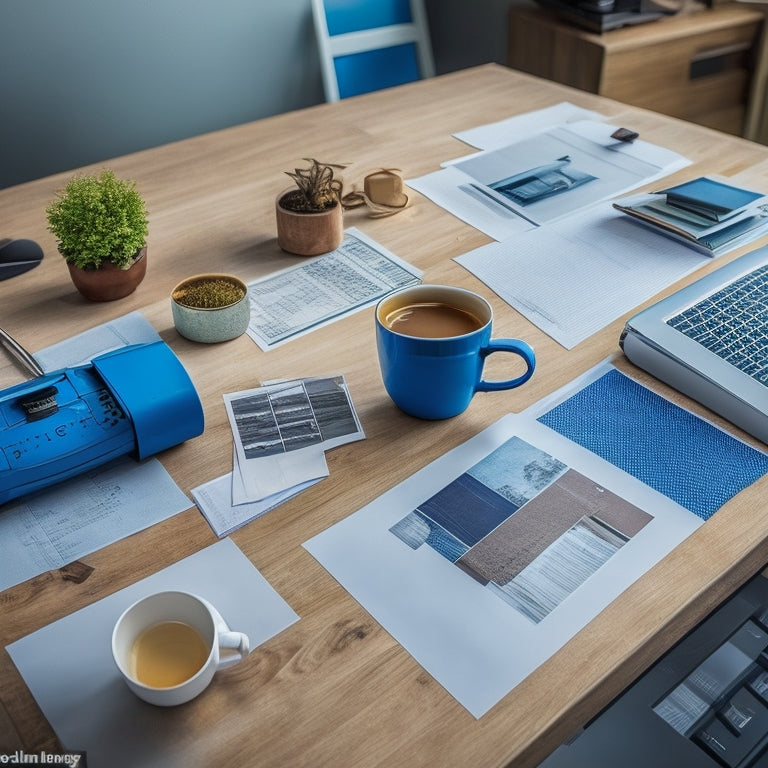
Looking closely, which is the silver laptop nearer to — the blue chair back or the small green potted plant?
the small green potted plant

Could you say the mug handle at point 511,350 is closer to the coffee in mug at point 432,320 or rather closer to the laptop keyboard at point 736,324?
the coffee in mug at point 432,320

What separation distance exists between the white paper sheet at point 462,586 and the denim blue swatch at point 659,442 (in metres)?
0.02

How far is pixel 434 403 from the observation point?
79cm

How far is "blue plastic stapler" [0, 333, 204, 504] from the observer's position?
707 mm

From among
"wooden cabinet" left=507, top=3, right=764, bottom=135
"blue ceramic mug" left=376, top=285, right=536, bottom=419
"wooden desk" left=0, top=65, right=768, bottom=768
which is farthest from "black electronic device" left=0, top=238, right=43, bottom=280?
"wooden cabinet" left=507, top=3, right=764, bottom=135

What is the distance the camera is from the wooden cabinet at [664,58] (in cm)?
237

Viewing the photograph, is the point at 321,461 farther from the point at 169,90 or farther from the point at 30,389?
the point at 169,90

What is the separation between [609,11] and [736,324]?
183 cm

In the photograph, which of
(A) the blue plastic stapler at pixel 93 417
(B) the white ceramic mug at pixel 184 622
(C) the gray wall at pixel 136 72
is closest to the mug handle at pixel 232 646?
(B) the white ceramic mug at pixel 184 622

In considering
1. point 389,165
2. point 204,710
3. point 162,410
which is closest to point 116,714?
point 204,710

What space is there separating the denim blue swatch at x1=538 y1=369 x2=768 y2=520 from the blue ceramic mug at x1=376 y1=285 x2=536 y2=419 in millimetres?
84

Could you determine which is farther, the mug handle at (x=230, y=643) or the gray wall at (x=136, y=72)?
the gray wall at (x=136, y=72)

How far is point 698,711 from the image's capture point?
3.08ft

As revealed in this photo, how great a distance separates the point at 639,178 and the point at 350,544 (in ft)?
2.93
